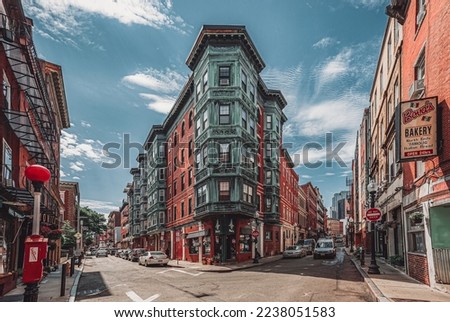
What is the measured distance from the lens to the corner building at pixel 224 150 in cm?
2623

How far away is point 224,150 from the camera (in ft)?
86.6

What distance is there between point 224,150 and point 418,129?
16984 millimetres

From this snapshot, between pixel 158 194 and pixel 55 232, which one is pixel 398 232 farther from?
pixel 158 194

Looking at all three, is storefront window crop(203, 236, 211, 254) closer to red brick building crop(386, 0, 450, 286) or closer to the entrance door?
red brick building crop(386, 0, 450, 286)

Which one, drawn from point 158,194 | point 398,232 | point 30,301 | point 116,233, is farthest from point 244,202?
point 116,233

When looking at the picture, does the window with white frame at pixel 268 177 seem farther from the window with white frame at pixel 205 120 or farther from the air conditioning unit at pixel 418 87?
the air conditioning unit at pixel 418 87

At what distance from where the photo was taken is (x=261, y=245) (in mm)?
34000

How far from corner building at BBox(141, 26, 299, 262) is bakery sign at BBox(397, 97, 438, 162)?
37.1 ft

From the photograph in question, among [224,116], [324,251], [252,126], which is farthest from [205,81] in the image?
[324,251]

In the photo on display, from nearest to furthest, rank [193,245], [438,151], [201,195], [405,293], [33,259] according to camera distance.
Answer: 1. [33,259]
2. [405,293]
3. [438,151]
4. [201,195]
5. [193,245]

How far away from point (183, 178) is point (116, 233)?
74458mm

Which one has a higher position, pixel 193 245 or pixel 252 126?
Answer: pixel 252 126

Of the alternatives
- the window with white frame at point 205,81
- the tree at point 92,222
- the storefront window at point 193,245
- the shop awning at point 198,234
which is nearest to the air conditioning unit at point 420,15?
the window with white frame at point 205,81

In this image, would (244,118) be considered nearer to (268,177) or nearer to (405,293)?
(268,177)
